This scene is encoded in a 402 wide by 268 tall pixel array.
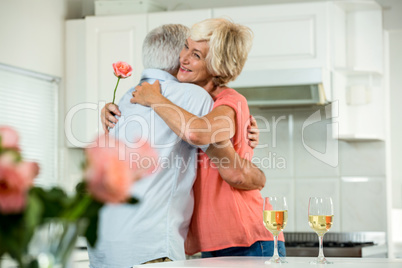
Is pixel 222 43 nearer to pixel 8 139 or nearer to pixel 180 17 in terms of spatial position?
pixel 8 139

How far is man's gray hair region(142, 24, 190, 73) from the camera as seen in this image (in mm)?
2020

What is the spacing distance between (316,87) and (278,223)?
77.3 inches

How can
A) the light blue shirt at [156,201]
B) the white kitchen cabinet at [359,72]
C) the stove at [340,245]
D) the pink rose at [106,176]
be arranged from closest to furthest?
the pink rose at [106,176] < the light blue shirt at [156,201] < the stove at [340,245] < the white kitchen cabinet at [359,72]

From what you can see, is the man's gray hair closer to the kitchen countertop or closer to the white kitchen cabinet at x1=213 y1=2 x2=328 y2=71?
the kitchen countertop

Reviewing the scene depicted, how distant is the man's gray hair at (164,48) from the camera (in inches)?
79.5

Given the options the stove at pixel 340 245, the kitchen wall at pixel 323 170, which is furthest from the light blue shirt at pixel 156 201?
the kitchen wall at pixel 323 170

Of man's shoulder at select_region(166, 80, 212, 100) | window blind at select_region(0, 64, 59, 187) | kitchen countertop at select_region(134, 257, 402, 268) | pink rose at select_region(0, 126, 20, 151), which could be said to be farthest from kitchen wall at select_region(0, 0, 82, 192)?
pink rose at select_region(0, 126, 20, 151)

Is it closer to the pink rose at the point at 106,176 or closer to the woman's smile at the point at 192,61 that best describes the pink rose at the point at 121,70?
the woman's smile at the point at 192,61

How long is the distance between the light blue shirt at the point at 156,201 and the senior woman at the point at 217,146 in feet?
0.18

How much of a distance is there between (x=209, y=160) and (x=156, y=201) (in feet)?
0.78

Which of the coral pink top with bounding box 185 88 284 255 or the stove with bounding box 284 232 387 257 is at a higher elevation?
the coral pink top with bounding box 185 88 284 255

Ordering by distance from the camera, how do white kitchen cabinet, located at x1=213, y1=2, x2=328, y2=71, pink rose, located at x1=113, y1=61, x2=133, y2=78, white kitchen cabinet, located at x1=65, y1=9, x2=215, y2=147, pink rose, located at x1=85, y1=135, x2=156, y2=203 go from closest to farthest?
pink rose, located at x1=85, y1=135, x2=156, y2=203
pink rose, located at x1=113, y1=61, x2=133, y2=78
white kitchen cabinet, located at x1=213, y1=2, x2=328, y2=71
white kitchen cabinet, located at x1=65, y1=9, x2=215, y2=147

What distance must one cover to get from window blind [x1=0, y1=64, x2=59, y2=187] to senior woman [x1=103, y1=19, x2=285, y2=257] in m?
1.70

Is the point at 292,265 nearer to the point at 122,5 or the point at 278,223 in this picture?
the point at 278,223
